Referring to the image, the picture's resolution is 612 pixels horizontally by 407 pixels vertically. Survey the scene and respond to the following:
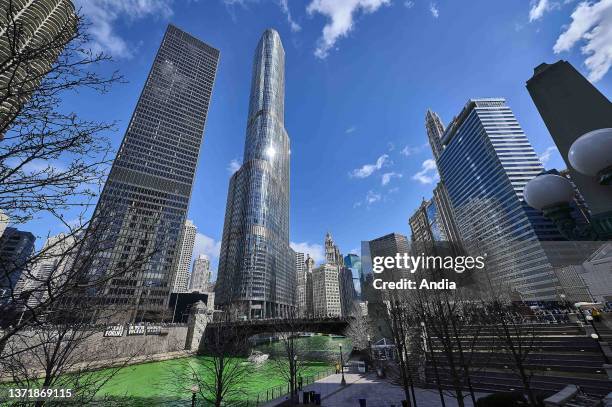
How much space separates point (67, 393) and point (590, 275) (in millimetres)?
55722

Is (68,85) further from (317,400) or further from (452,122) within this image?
(452,122)

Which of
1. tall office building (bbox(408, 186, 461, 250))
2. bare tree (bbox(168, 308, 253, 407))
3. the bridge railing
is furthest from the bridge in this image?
tall office building (bbox(408, 186, 461, 250))

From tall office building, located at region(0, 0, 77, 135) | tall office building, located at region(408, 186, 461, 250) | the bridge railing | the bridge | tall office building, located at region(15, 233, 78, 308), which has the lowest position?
the bridge railing

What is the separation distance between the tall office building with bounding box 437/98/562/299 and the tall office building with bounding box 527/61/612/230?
3086 inches

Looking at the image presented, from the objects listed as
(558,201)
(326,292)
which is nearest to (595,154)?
(558,201)

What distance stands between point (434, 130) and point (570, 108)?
194 m

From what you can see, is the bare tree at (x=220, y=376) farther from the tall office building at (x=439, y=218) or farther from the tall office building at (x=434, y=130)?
the tall office building at (x=434, y=130)

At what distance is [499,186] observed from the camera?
96688mm

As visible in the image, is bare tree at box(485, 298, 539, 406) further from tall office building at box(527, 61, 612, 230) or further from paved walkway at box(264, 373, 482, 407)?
tall office building at box(527, 61, 612, 230)

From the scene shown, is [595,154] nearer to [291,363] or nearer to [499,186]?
[291,363]

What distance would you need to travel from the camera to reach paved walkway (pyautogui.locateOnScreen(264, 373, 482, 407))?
16766 millimetres

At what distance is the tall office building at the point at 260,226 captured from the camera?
346 ft

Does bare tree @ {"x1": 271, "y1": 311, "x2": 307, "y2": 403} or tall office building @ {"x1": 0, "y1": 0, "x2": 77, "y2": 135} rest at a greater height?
tall office building @ {"x1": 0, "y1": 0, "x2": 77, "y2": 135}

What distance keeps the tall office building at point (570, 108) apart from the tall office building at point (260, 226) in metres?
94.6
